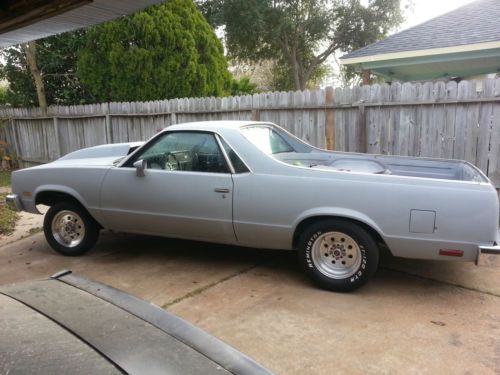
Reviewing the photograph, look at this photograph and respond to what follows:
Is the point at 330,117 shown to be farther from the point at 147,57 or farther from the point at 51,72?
the point at 51,72

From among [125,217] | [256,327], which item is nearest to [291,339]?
[256,327]

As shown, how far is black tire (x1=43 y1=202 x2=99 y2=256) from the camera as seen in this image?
526 centimetres

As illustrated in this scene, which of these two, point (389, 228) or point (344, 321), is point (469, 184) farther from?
point (344, 321)

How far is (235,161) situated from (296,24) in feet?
70.5

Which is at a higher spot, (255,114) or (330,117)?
(255,114)

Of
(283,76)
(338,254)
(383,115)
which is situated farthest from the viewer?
(283,76)

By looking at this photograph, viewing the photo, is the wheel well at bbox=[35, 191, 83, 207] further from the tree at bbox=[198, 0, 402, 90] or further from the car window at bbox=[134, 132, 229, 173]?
the tree at bbox=[198, 0, 402, 90]

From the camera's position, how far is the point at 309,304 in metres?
3.88

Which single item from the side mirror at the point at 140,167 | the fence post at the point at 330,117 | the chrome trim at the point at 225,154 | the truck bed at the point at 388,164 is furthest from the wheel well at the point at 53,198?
the fence post at the point at 330,117

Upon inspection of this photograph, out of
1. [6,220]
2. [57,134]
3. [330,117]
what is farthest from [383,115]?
[57,134]

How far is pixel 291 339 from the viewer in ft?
10.8

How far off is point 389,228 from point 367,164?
1.26 m

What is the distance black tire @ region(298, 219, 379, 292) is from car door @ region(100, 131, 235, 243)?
2.82ft

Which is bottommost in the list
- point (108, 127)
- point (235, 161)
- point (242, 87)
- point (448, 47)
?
point (235, 161)
